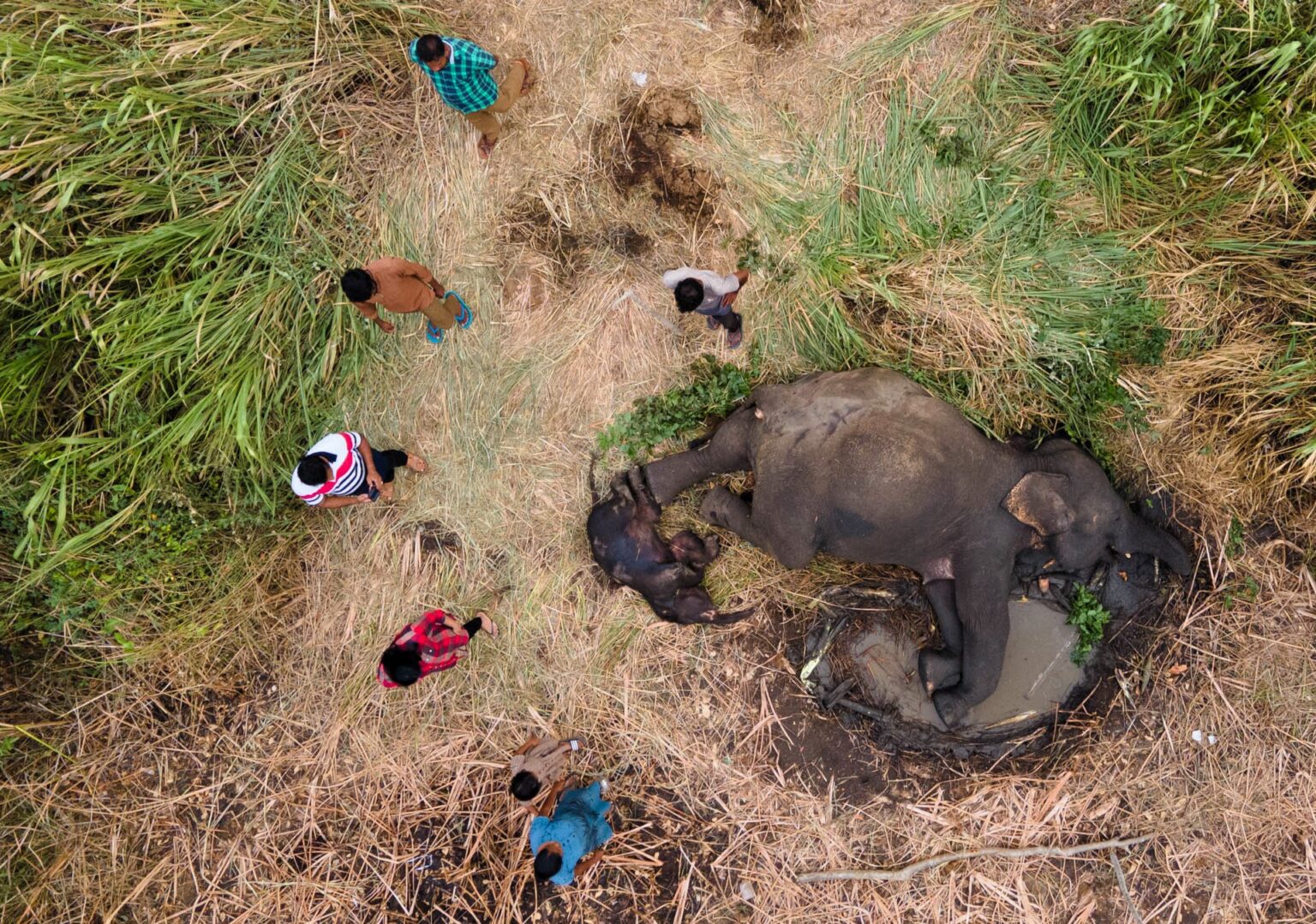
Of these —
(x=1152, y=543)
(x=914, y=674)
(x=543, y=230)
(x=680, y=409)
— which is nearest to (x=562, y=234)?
(x=543, y=230)

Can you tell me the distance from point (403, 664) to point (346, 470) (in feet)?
4.04

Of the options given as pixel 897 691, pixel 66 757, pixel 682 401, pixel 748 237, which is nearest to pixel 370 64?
pixel 748 237

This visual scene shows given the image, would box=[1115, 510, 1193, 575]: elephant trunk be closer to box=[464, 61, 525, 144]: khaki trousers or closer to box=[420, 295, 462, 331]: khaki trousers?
box=[420, 295, 462, 331]: khaki trousers

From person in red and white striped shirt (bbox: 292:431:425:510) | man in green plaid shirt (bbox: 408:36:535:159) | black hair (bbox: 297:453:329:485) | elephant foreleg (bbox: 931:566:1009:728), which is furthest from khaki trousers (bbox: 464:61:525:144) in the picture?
elephant foreleg (bbox: 931:566:1009:728)

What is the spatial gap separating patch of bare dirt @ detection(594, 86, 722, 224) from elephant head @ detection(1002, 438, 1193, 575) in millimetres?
2737

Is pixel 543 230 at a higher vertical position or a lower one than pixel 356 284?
higher

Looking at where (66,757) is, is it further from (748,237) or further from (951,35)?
(951,35)

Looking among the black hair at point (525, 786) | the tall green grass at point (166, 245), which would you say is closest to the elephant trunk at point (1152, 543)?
the black hair at point (525, 786)

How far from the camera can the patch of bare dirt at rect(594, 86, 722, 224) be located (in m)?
4.41

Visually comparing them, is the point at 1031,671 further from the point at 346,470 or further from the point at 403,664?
the point at 346,470

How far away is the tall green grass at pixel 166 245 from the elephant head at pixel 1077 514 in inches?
180

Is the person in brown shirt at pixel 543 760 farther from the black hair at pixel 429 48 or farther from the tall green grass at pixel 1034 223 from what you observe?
the black hair at pixel 429 48

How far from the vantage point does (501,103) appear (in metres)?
4.30

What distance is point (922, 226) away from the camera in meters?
4.19
